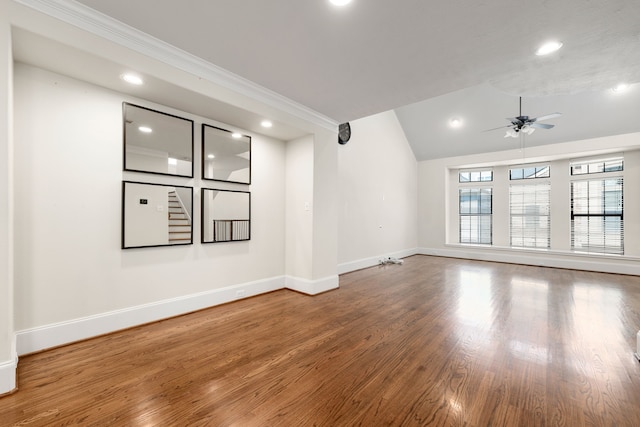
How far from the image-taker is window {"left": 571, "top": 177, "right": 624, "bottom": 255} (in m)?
5.78

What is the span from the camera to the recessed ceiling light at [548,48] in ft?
7.48

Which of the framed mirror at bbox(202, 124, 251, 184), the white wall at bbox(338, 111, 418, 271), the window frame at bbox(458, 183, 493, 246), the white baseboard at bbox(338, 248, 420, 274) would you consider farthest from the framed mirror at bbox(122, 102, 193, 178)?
the window frame at bbox(458, 183, 493, 246)

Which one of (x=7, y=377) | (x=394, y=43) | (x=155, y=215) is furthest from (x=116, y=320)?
(x=394, y=43)

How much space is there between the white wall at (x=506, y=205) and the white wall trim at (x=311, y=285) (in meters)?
4.94

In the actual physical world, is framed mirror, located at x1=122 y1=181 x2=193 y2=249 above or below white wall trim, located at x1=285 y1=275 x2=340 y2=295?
above

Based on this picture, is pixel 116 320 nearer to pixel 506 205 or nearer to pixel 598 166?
pixel 506 205

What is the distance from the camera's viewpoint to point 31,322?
2.20 metres

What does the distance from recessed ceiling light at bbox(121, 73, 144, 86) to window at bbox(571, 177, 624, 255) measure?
8710 millimetres

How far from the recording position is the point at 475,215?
25.3 ft

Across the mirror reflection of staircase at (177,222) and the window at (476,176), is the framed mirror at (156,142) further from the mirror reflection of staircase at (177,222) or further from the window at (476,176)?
the window at (476,176)

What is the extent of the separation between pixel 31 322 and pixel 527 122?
6994mm

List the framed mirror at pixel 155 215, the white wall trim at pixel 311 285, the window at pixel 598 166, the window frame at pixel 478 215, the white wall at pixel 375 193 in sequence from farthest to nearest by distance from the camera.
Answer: the window frame at pixel 478 215, the window at pixel 598 166, the white wall at pixel 375 193, the white wall trim at pixel 311 285, the framed mirror at pixel 155 215

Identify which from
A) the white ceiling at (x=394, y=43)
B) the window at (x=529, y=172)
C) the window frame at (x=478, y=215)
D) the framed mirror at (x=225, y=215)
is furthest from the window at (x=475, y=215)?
the framed mirror at (x=225, y=215)

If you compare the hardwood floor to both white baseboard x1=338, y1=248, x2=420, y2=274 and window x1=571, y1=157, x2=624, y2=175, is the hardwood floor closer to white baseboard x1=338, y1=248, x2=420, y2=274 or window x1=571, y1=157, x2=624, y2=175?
white baseboard x1=338, y1=248, x2=420, y2=274
